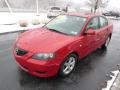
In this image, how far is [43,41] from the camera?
503 cm

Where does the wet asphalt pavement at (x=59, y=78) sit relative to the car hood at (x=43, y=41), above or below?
below

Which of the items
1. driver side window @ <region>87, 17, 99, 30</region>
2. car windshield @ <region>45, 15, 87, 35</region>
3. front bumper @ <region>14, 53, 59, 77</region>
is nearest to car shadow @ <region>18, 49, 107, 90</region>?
front bumper @ <region>14, 53, 59, 77</region>

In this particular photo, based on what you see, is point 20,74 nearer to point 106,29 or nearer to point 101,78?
point 101,78

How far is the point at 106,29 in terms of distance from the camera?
7.70m

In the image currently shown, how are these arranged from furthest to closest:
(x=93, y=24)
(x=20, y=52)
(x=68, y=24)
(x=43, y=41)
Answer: (x=93, y=24) < (x=68, y=24) < (x=43, y=41) < (x=20, y=52)

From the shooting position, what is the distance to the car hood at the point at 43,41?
469cm

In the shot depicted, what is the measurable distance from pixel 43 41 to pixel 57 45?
441 millimetres

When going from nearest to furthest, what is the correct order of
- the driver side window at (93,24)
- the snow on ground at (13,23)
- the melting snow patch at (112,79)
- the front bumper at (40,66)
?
1. the front bumper at (40,66)
2. the melting snow patch at (112,79)
3. the driver side window at (93,24)
4. the snow on ground at (13,23)

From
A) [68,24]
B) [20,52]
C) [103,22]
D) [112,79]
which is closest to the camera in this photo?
[20,52]

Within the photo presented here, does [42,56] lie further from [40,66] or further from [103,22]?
[103,22]

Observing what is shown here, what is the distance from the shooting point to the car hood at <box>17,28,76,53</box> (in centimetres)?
469

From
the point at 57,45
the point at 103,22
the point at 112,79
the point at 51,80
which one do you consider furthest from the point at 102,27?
the point at 51,80

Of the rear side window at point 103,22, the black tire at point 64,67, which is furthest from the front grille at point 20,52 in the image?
the rear side window at point 103,22

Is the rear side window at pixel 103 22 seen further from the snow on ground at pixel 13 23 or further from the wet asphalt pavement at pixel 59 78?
the snow on ground at pixel 13 23
